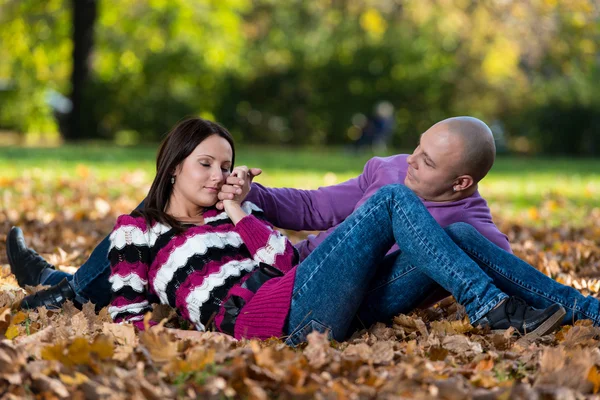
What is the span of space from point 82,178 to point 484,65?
60.0ft

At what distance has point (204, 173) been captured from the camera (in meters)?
3.64

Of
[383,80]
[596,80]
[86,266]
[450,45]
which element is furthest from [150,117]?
[86,266]

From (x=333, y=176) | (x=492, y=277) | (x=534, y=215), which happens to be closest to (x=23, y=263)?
(x=492, y=277)

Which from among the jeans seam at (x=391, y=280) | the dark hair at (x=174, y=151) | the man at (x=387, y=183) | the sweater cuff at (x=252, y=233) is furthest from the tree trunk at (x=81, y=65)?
the jeans seam at (x=391, y=280)

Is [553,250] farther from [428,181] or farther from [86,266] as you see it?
[86,266]

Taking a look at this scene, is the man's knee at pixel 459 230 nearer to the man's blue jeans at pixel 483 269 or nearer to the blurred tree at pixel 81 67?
the man's blue jeans at pixel 483 269

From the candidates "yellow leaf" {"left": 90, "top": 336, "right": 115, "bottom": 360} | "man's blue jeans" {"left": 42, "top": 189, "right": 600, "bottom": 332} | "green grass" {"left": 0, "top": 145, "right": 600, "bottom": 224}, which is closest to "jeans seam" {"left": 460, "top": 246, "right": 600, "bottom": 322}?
"man's blue jeans" {"left": 42, "top": 189, "right": 600, "bottom": 332}

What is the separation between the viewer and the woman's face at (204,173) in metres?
3.63

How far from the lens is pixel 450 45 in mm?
25484

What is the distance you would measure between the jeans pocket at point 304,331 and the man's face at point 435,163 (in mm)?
842

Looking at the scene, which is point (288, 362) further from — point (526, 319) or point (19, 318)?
point (19, 318)

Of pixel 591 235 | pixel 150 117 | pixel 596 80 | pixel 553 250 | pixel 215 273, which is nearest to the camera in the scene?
pixel 215 273

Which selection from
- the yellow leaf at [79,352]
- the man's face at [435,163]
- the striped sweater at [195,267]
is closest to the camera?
the yellow leaf at [79,352]

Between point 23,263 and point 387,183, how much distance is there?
2081mm
